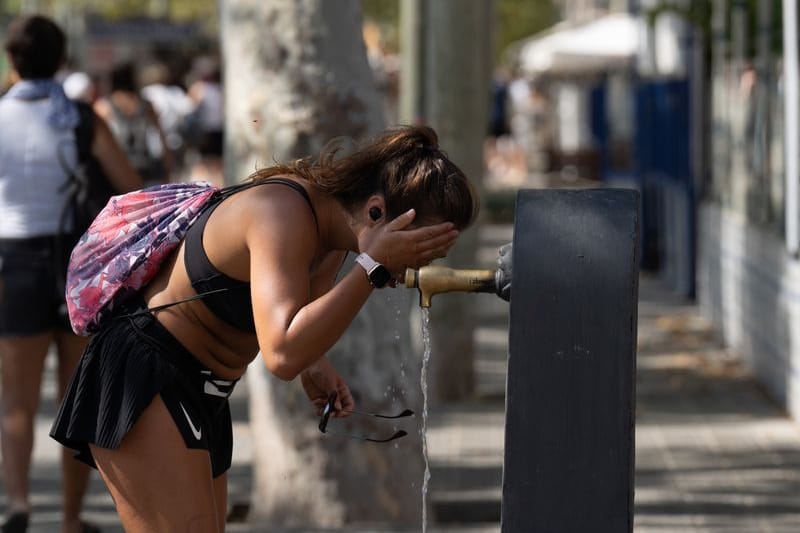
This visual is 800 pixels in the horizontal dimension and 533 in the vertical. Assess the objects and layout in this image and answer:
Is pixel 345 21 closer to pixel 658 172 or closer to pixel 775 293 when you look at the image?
pixel 775 293

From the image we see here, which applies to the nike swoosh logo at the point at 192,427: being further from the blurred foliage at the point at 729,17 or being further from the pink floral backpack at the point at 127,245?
the blurred foliage at the point at 729,17

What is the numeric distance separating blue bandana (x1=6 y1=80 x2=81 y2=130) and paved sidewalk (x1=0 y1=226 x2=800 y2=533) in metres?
1.67

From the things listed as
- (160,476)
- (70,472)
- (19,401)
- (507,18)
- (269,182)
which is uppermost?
(507,18)

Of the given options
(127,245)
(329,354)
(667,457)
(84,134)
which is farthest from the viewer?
(667,457)

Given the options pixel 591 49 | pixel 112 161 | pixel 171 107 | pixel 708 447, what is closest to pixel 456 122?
pixel 708 447

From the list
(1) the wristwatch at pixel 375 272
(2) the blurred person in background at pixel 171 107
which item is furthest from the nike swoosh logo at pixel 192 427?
(2) the blurred person in background at pixel 171 107

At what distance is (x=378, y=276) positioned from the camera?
3.39m

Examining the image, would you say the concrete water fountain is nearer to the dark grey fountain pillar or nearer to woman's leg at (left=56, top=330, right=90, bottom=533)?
the dark grey fountain pillar

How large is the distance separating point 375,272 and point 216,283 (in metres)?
0.47

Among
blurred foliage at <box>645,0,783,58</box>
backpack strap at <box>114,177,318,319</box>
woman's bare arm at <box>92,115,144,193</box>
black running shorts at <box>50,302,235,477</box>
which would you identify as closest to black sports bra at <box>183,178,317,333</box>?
backpack strap at <box>114,177,318,319</box>

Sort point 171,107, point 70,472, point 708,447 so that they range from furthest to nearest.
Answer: point 171,107
point 708,447
point 70,472

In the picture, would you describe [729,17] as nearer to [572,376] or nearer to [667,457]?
[667,457]

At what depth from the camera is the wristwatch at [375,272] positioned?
3385 mm

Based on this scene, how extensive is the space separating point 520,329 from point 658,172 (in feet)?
43.8
